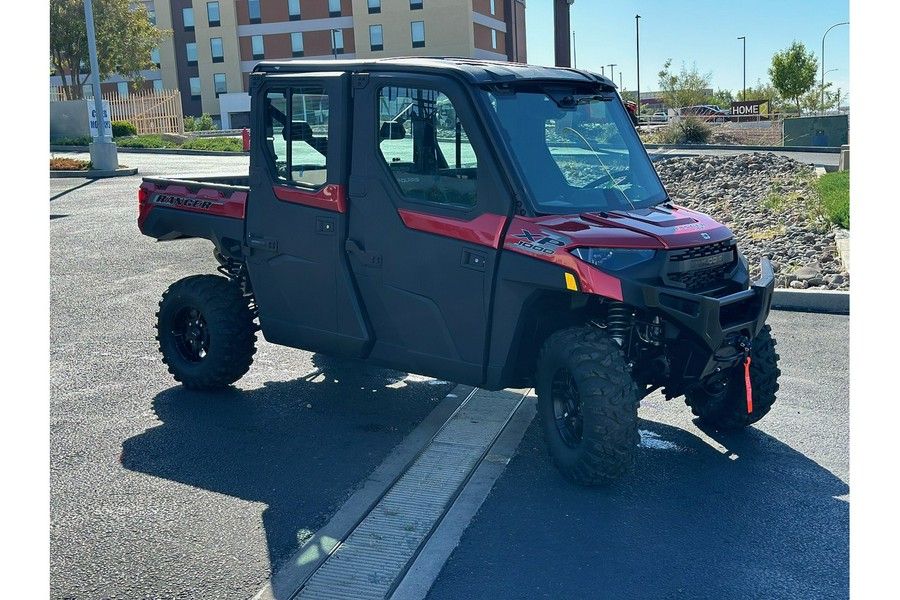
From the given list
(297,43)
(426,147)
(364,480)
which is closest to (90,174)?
(426,147)

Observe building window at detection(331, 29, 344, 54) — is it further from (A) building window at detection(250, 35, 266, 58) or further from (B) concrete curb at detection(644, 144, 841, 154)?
(B) concrete curb at detection(644, 144, 841, 154)

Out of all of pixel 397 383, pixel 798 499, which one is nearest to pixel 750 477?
pixel 798 499

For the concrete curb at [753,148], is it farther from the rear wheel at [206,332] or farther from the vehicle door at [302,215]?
the vehicle door at [302,215]

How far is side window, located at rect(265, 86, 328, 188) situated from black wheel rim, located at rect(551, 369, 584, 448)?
82.6 inches

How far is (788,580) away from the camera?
4348 millimetres

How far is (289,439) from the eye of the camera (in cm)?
624

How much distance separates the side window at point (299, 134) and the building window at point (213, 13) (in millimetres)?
70254

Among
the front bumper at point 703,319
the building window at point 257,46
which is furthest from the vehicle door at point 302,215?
the building window at point 257,46

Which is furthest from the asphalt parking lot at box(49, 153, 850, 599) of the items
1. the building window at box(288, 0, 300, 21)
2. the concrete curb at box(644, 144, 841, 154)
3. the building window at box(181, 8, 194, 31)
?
the building window at box(181, 8, 194, 31)

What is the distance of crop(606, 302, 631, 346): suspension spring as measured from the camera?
5358 mm

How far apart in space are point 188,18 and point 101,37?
3179cm

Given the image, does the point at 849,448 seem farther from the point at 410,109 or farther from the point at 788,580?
the point at 410,109

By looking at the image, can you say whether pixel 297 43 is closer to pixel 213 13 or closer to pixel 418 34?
pixel 213 13

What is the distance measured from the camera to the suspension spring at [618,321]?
536 cm
